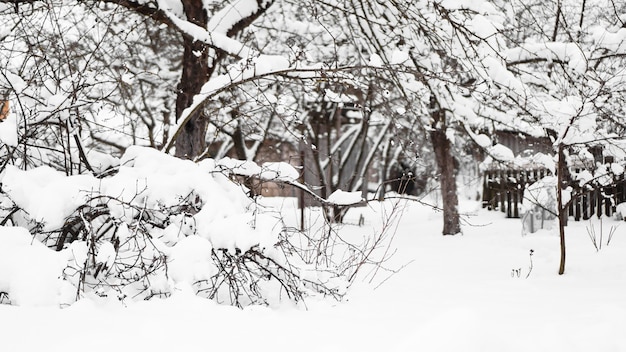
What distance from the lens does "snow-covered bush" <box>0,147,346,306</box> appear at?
319 centimetres

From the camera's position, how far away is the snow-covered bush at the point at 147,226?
319 centimetres

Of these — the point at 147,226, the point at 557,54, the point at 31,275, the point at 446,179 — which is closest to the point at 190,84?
the point at 147,226

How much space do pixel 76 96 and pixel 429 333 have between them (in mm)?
2957

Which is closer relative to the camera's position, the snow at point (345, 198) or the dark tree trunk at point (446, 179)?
the snow at point (345, 198)

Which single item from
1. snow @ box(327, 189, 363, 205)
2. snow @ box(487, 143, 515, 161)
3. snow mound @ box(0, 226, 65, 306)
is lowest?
snow mound @ box(0, 226, 65, 306)

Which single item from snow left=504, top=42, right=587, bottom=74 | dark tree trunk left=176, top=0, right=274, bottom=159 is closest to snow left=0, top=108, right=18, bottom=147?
dark tree trunk left=176, top=0, right=274, bottom=159

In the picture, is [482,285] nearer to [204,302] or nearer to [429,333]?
[429,333]

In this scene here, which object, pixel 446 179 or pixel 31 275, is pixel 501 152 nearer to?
pixel 446 179

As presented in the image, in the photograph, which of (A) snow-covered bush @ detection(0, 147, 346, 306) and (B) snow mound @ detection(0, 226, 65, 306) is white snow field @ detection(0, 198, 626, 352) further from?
(A) snow-covered bush @ detection(0, 147, 346, 306)

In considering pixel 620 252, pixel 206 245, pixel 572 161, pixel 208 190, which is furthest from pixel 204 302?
pixel 572 161

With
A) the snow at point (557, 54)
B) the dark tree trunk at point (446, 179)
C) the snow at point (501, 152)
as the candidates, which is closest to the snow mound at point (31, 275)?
the snow at point (557, 54)

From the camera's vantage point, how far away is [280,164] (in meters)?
4.19

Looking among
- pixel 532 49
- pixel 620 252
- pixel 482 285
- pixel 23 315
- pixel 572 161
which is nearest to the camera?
pixel 23 315

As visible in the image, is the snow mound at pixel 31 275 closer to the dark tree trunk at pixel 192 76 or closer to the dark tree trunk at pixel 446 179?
the dark tree trunk at pixel 192 76
